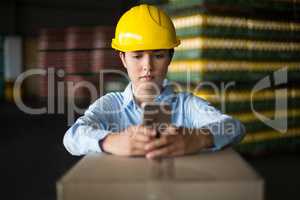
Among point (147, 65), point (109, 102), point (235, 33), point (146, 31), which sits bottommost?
point (109, 102)

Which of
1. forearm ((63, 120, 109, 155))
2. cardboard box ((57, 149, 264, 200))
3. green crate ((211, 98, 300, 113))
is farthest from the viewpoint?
green crate ((211, 98, 300, 113))

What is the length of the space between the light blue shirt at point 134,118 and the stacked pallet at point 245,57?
273 cm

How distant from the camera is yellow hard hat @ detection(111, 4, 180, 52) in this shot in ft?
4.52

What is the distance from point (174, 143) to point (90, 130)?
0.29 meters

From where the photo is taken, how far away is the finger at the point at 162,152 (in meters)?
1.08

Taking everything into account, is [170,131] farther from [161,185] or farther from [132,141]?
[161,185]

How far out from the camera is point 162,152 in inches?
42.7

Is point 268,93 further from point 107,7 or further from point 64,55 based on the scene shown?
point 107,7

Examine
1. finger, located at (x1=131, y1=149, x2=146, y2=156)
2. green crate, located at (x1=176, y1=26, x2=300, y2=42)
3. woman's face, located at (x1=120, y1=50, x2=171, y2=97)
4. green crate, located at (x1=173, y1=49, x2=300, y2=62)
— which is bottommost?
finger, located at (x1=131, y1=149, x2=146, y2=156)

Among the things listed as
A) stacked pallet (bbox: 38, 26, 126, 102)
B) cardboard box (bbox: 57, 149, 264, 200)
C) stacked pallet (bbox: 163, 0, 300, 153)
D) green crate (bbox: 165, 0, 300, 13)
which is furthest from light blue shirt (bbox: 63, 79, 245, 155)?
stacked pallet (bbox: 38, 26, 126, 102)

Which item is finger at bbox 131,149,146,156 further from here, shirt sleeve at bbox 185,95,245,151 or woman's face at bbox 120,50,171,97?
woman's face at bbox 120,50,171,97

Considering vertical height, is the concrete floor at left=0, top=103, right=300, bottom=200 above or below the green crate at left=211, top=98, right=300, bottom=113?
below

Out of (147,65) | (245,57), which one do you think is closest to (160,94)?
(147,65)

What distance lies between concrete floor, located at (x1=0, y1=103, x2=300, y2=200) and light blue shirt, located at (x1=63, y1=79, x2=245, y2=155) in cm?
216
